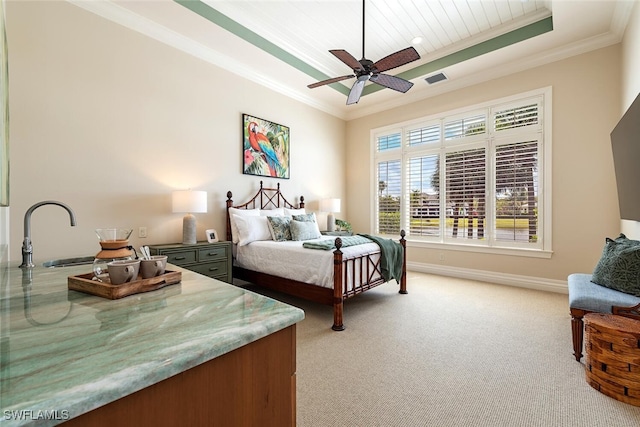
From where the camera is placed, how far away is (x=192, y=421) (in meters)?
0.58

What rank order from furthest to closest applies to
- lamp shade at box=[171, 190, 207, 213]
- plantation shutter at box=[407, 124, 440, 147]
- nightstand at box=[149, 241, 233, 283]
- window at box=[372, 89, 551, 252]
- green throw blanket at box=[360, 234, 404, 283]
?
plantation shutter at box=[407, 124, 440, 147]
window at box=[372, 89, 551, 252]
green throw blanket at box=[360, 234, 404, 283]
lamp shade at box=[171, 190, 207, 213]
nightstand at box=[149, 241, 233, 283]

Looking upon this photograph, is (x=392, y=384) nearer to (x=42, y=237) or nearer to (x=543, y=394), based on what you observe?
(x=543, y=394)

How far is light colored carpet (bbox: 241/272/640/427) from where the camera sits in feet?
5.25

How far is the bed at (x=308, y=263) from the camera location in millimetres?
2854

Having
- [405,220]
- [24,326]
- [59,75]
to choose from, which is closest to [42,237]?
[59,75]

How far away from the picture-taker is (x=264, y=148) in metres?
4.44

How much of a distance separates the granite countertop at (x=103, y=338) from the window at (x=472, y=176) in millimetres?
4442

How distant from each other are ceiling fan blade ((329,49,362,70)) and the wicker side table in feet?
9.16

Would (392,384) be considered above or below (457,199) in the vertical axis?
below

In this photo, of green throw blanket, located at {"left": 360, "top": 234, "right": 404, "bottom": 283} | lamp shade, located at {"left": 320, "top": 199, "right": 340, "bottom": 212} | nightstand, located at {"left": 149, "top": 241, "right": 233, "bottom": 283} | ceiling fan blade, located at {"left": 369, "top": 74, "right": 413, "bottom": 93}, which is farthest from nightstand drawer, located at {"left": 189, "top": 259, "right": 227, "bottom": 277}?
ceiling fan blade, located at {"left": 369, "top": 74, "right": 413, "bottom": 93}

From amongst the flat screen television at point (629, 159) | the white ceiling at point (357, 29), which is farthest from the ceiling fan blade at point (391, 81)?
the flat screen television at point (629, 159)

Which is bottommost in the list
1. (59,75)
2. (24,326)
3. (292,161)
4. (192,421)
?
(192,421)

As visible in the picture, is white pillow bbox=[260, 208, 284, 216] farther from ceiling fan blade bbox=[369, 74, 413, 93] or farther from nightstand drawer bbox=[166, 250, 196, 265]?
ceiling fan blade bbox=[369, 74, 413, 93]

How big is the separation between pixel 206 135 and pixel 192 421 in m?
3.76
